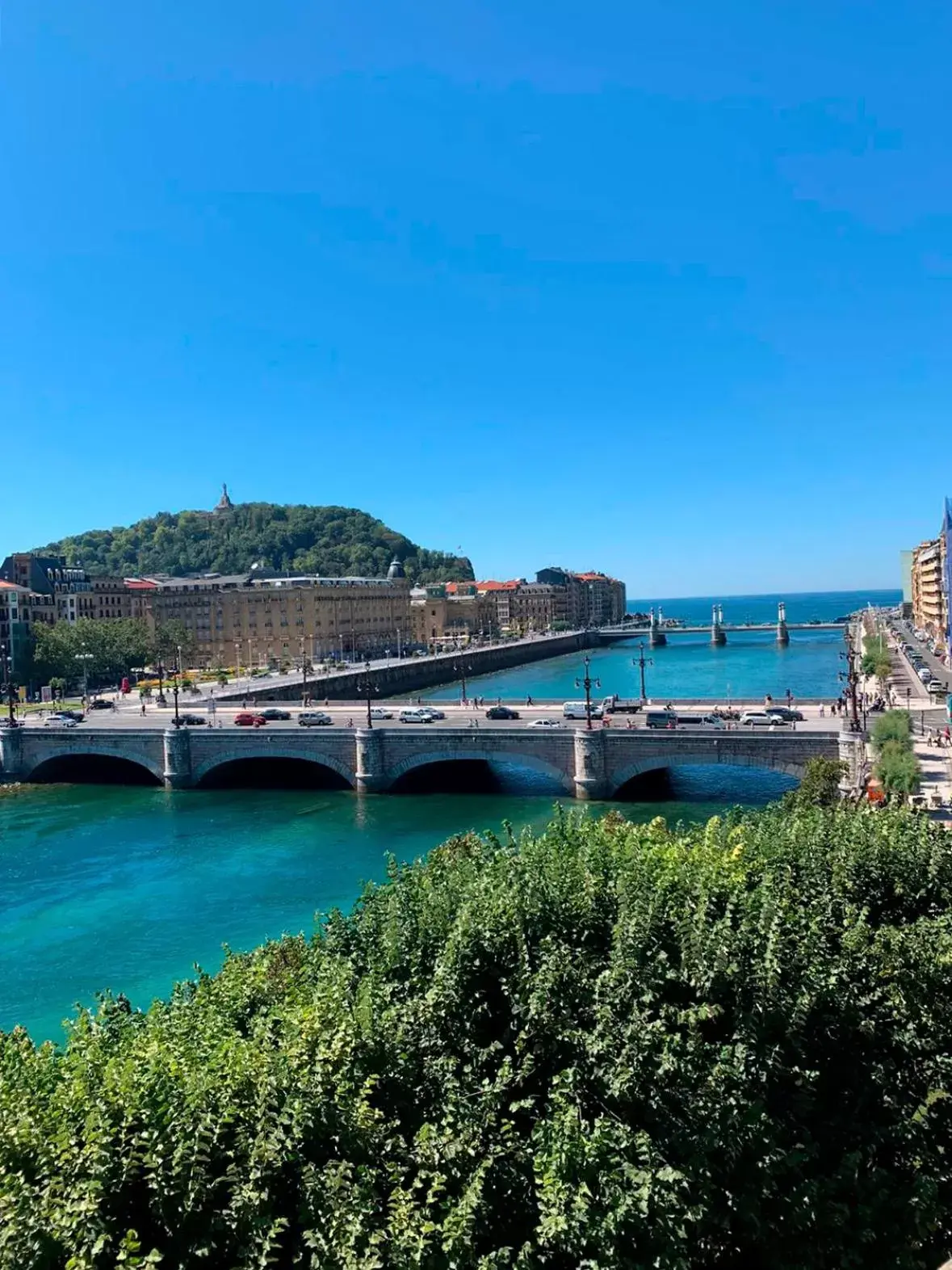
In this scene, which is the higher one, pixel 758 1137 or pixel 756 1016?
pixel 756 1016

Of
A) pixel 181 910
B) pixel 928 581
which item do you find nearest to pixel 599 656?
pixel 928 581

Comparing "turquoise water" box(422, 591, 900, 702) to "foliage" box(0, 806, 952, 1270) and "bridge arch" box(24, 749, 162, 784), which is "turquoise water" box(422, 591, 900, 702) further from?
"foliage" box(0, 806, 952, 1270)

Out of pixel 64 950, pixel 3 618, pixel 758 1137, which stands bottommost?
pixel 64 950

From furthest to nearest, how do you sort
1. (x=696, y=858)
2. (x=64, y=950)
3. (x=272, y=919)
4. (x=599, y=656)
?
(x=599, y=656) < (x=272, y=919) < (x=64, y=950) < (x=696, y=858)

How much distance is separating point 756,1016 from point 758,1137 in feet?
5.84

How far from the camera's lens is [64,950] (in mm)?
33594

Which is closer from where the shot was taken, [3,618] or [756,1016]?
[756,1016]

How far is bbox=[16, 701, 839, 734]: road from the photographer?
5797 centimetres

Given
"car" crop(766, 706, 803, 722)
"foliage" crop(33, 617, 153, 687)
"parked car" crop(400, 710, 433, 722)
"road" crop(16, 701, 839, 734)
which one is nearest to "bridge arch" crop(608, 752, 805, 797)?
"road" crop(16, 701, 839, 734)

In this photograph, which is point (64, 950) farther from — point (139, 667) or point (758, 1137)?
point (139, 667)

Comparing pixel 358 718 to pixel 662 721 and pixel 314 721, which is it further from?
pixel 662 721

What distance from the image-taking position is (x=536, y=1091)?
533 inches

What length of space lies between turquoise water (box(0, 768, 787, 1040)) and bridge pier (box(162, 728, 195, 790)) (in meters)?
1.13

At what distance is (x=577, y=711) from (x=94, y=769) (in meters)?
36.9
